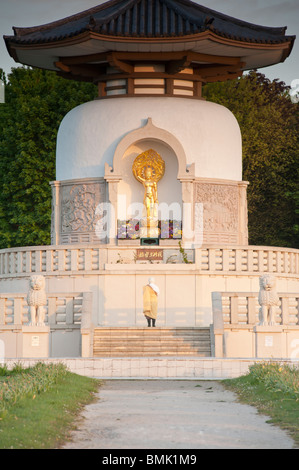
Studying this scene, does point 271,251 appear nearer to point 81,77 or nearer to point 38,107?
point 81,77

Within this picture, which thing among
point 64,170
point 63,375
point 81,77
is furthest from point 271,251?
point 63,375

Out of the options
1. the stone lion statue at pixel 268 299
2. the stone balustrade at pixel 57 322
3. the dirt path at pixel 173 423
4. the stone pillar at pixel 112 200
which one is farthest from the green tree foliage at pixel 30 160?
the dirt path at pixel 173 423

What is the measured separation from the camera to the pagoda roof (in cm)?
3272

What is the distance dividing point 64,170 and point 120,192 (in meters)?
2.48

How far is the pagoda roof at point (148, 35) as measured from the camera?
32719mm

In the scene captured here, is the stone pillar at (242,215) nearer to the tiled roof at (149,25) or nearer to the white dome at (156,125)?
the white dome at (156,125)

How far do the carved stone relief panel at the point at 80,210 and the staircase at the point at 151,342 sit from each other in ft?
28.5

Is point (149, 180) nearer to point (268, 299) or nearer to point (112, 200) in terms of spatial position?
point (112, 200)

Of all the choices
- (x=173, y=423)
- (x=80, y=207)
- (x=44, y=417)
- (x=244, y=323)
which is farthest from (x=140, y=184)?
(x=44, y=417)

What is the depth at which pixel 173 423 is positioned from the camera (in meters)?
12.9

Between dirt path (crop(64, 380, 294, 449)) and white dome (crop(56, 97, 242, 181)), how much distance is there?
18608 mm

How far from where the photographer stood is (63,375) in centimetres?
1839
